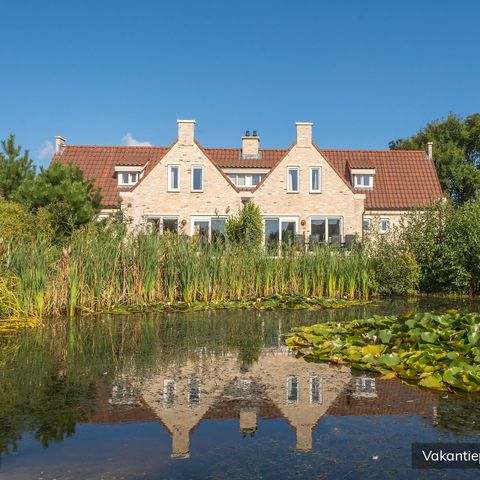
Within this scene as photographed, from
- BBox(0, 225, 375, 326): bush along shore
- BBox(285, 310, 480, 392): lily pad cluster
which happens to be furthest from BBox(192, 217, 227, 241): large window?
BBox(285, 310, 480, 392): lily pad cluster

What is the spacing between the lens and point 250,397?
21.6 feet

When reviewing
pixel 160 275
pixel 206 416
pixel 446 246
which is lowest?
pixel 206 416

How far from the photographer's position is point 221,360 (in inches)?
343

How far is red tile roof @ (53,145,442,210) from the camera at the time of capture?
1346 inches

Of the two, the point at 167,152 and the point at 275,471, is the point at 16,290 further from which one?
the point at 167,152

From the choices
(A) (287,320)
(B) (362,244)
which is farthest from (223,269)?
(B) (362,244)

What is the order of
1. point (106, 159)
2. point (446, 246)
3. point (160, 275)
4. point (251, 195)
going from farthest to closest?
point (106, 159) → point (251, 195) → point (446, 246) → point (160, 275)

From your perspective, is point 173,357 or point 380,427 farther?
point 173,357

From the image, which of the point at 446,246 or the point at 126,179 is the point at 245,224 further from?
the point at 446,246

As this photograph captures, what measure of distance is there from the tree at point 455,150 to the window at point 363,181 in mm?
13181

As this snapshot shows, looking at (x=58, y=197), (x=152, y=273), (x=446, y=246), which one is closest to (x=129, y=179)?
(x=58, y=197)

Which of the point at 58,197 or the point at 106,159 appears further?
the point at 106,159

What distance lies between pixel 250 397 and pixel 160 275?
31.4 ft

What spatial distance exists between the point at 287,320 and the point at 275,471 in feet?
29.6
